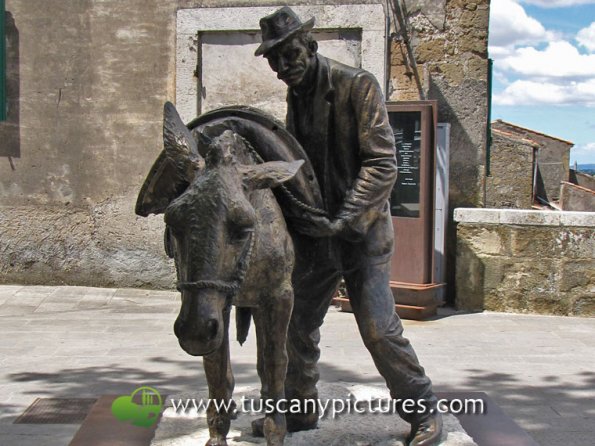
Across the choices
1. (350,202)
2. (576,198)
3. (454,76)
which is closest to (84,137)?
(454,76)

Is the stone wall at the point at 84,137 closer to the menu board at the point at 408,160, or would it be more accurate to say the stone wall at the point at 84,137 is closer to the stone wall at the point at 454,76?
the stone wall at the point at 454,76

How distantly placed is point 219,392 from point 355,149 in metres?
1.20

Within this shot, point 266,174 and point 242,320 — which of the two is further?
point 242,320

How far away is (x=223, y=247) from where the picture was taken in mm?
2750

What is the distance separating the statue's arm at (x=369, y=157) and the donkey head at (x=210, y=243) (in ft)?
2.29

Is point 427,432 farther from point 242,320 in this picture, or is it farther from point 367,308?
point 242,320

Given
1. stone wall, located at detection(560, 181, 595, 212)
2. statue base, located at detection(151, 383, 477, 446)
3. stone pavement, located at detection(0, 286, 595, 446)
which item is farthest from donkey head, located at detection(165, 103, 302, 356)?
stone wall, located at detection(560, 181, 595, 212)

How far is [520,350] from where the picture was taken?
704 cm

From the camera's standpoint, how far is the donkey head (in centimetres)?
271

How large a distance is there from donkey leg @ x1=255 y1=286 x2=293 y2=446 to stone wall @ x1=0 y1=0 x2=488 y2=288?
633 centimetres

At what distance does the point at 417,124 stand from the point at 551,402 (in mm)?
3659

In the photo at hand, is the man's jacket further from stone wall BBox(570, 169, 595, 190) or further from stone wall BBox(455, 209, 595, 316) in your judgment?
stone wall BBox(570, 169, 595, 190)

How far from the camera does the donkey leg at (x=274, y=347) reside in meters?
3.19

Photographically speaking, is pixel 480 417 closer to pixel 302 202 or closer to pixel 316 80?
pixel 302 202
